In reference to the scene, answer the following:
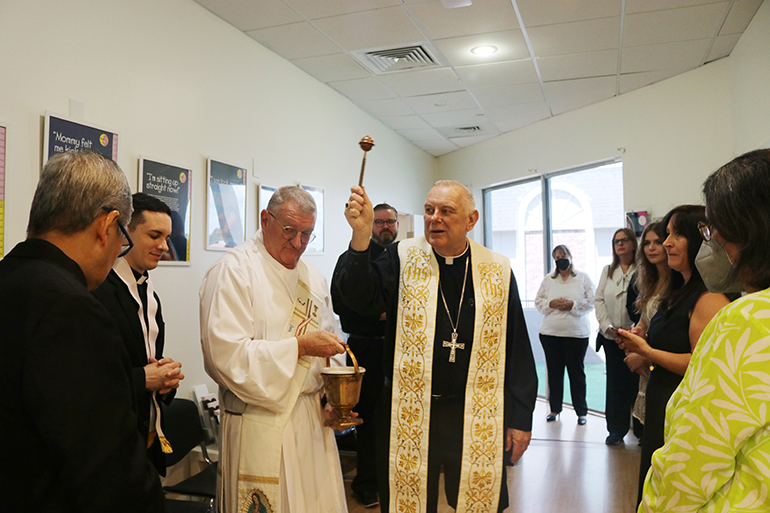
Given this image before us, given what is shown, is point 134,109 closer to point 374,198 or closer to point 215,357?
point 215,357

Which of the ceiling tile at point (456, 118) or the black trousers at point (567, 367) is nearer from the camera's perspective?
the black trousers at point (567, 367)

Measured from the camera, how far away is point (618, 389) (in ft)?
15.6

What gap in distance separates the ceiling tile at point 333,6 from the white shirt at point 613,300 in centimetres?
305

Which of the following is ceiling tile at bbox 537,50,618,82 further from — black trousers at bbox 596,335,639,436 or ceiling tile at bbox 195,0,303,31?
black trousers at bbox 596,335,639,436

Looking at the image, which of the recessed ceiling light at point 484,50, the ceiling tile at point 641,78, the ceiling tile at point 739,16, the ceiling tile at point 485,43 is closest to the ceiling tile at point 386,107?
the ceiling tile at point 485,43

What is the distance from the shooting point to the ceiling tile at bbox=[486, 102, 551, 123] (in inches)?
247

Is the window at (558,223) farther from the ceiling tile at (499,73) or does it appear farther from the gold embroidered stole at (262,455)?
the gold embroidered stole at (262,455)

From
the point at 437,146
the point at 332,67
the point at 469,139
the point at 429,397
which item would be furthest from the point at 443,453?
the point at 437,146

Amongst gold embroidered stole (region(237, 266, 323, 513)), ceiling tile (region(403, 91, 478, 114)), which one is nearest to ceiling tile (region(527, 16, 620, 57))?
ceiling tile (region(403, 91, 478, 114))

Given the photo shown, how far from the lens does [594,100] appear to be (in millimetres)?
6070

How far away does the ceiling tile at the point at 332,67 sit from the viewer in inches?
186

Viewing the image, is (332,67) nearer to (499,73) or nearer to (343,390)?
(499,73)

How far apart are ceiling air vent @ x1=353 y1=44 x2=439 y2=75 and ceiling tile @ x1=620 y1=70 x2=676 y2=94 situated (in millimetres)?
1989

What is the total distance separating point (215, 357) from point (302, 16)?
290 centimetres
